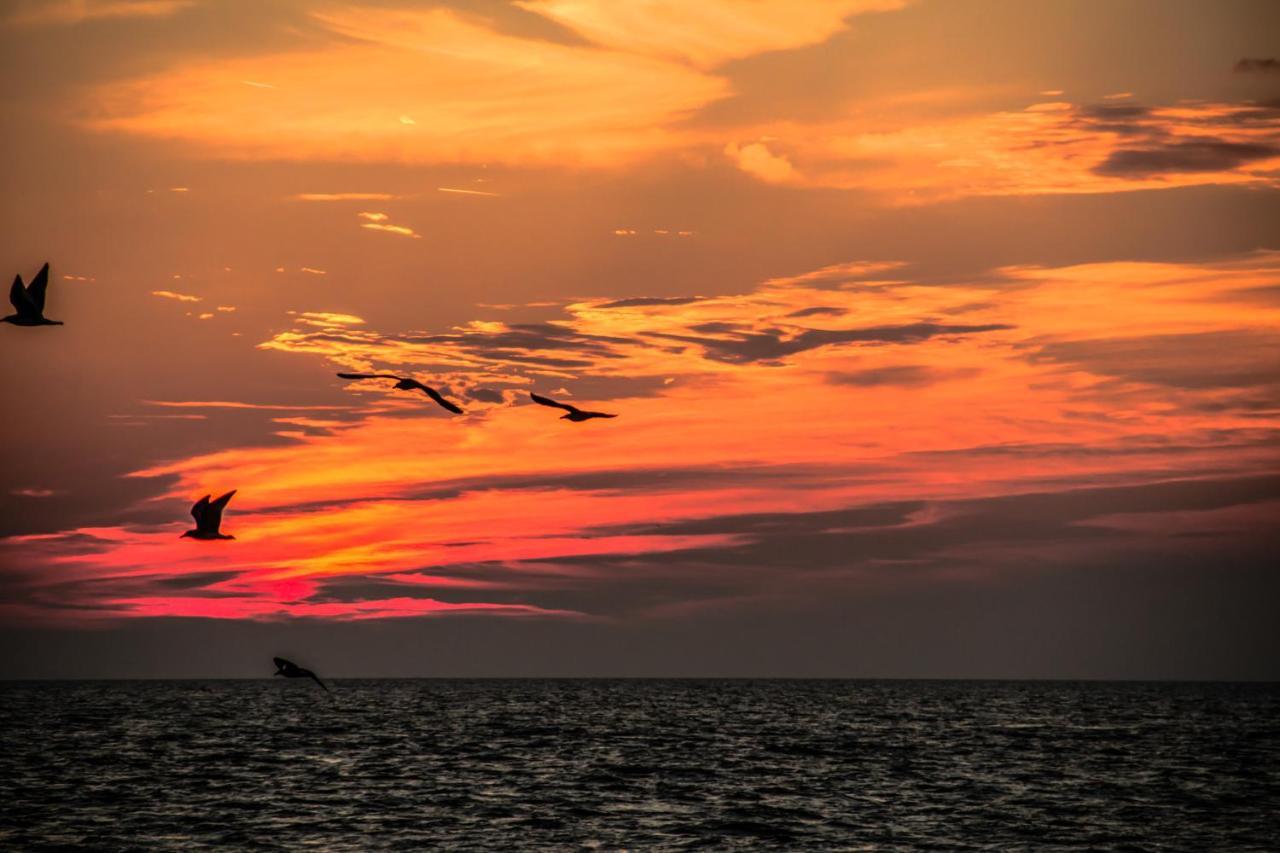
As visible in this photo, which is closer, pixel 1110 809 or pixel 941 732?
pixel 1110 809

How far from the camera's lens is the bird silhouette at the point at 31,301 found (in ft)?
121

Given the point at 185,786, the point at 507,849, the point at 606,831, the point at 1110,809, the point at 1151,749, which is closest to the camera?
the point at 507,849

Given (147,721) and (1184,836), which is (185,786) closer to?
(1184,836)

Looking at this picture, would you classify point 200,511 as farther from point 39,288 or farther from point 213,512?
point 39,288

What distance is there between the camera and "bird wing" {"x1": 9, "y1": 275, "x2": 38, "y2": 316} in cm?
3659

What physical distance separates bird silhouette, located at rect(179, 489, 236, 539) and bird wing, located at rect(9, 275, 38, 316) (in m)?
6.42

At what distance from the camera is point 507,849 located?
45.6m

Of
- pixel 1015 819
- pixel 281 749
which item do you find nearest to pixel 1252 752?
pixel 1015 819

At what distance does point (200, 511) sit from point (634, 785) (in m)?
27.9

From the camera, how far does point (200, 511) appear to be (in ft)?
134

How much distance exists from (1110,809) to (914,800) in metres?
7.09

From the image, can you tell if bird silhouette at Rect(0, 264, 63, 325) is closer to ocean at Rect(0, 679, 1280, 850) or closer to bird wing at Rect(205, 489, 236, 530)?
bird wing at Rect(205, 489, 236, 530)

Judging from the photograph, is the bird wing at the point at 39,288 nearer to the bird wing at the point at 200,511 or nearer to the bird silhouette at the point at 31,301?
the bird silhouette at the point at 31,301

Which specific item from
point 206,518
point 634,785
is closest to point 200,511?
point 206,518
